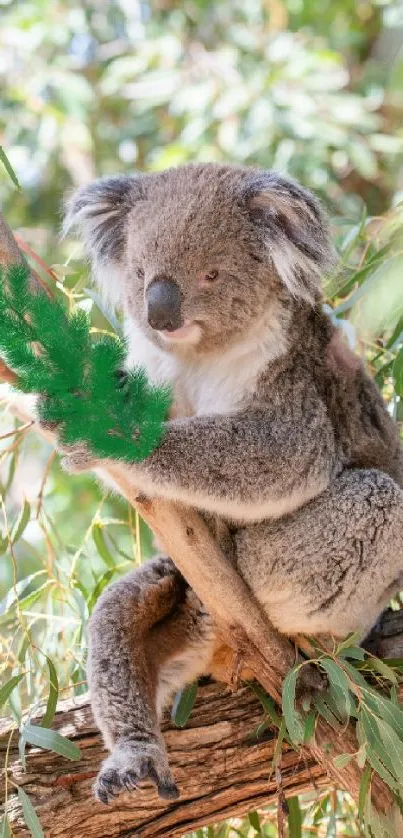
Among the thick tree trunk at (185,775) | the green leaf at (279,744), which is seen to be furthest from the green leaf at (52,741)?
the green leaf at (279,744)

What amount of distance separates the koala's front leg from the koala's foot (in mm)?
667

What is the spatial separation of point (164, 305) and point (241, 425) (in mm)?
386

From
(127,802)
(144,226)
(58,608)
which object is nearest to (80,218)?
(144,226)

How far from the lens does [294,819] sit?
3111mm

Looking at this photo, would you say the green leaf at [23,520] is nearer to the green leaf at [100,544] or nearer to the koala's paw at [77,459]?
the green leaf at [100,544]

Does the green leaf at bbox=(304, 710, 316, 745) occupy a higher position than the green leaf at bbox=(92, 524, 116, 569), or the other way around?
the green leaf at bbox=(304, 710, 316, 745)

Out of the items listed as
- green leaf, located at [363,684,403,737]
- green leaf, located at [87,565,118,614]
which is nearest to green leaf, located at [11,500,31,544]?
green leaf, located at [87,565,118,614]

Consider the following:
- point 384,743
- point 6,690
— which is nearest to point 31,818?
point 6,690

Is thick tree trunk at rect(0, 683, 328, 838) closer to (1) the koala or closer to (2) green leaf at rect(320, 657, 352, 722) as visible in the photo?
(1) the koala

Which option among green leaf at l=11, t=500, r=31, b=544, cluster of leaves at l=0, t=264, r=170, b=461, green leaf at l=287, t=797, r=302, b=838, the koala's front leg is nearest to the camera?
cluster of leaves at l=0, t=264, r=170, b=461

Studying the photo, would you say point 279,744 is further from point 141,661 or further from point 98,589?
point 98,589

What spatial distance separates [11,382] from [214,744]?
1.35 metres

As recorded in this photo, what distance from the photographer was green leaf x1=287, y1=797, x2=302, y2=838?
309 cm

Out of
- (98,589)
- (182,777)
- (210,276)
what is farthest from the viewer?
(98,589)
